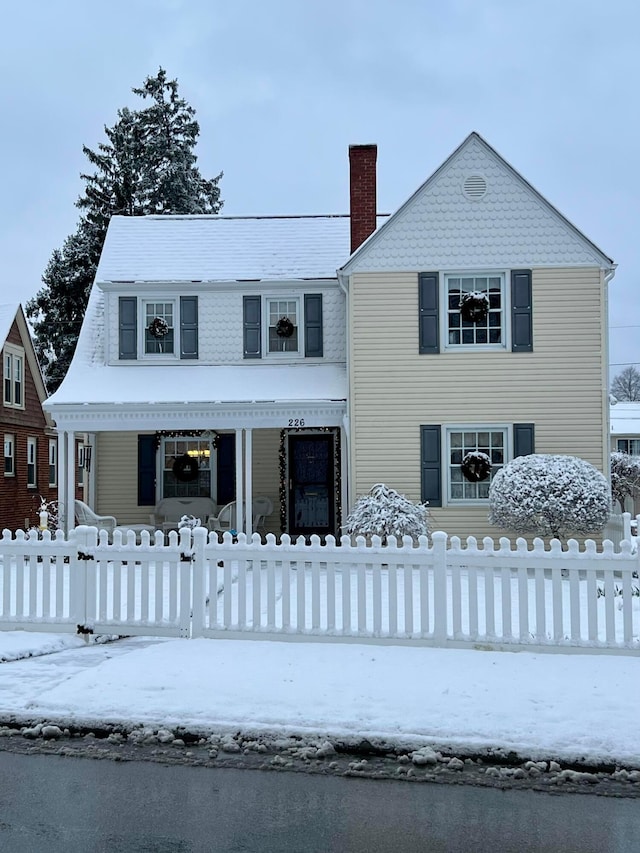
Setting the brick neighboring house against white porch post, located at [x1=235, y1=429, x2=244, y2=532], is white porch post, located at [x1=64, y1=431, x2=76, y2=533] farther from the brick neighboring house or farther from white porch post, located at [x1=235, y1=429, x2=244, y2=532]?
the brick neighboring house

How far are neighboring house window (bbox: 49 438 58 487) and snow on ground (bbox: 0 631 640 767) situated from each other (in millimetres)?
21480

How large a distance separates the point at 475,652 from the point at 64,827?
4.16 metres

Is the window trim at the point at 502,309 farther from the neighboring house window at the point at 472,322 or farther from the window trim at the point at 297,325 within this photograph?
the window trim at the point at 297,325

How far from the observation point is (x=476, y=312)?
1527 cm

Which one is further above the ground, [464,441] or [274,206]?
[274,206]

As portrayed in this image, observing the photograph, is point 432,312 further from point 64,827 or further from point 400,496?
point 64,827

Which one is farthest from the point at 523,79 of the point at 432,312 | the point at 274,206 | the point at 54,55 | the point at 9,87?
the point at 432,312

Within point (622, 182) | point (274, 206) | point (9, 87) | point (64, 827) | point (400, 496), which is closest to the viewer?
point (64, 827)

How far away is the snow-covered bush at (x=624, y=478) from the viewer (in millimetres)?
25625

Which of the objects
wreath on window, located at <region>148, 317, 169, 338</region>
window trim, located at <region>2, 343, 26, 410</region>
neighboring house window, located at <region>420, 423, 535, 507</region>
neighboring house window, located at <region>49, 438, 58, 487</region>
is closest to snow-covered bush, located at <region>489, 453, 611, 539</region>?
neighboring house window, located at <region>420, 423, 535, 507</region>

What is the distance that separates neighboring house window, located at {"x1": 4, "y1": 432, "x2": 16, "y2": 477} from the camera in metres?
24.3

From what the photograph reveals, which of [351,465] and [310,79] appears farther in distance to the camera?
[310,79]

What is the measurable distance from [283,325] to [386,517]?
537 centimetres

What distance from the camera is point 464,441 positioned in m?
15.5
